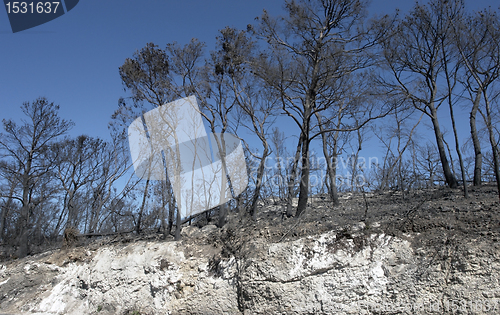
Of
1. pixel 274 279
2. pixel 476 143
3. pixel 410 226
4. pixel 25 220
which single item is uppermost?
pixel 476 143

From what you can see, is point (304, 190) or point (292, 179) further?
point (292, 179)

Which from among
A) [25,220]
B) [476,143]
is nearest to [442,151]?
[476,143]

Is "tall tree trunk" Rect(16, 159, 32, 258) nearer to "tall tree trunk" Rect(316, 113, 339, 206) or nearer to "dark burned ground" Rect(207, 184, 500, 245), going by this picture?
"dark burned ground" Rect(207, 184, 500, 245)

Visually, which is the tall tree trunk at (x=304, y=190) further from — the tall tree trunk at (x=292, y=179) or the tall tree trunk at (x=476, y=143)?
the tall tree trunk at (x=476, y=143)

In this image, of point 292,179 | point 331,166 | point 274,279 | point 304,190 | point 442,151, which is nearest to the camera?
point 274,279

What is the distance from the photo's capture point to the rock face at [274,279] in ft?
23.1


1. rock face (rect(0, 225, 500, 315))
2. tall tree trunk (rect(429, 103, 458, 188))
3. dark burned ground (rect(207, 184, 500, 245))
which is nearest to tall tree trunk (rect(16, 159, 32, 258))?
rock face (rect(0, 225, 500, 315))

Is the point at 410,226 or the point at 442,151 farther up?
the point at 442,151

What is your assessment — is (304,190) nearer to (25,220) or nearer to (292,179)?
(292,179)

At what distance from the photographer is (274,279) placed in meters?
8.11

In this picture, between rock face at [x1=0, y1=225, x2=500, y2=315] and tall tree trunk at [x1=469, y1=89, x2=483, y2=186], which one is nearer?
rock face at [x1=0, y1=225, x2=500, y2=315]

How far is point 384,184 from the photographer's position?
19.0m

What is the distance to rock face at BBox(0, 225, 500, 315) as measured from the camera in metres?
7.03

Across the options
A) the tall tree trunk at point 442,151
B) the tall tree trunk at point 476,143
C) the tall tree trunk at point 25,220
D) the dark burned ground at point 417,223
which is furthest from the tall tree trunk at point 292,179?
the tall tree trunk at point 25,220
